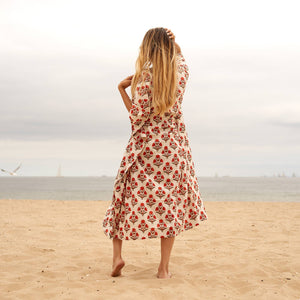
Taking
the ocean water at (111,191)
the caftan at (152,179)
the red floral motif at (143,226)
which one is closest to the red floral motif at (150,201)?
the caftan at (152,179)

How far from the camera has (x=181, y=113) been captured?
3.44m

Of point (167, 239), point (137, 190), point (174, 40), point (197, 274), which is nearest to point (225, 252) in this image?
point (197, 274)

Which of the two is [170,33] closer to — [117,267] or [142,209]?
[142,209]

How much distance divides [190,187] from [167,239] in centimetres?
53

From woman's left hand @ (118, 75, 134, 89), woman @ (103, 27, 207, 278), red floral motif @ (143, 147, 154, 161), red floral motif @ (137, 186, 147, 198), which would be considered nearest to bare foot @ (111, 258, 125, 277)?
woman @ (103, 27, 207, 278)

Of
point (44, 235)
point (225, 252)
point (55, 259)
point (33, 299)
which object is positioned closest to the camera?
point (33, 299)

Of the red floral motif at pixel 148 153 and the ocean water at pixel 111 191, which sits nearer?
the red floral motif at pixel 148 153

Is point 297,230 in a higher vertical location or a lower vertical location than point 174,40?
lower

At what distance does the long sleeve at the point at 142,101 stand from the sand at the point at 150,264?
4.89ft

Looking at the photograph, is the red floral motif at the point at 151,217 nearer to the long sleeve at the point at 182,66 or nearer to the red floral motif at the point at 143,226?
the red floral motif at the point at 143,226

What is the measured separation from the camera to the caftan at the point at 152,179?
3175mm

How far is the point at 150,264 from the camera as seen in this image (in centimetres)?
407

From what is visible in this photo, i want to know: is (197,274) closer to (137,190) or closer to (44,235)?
(137,190)

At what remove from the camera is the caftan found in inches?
125
